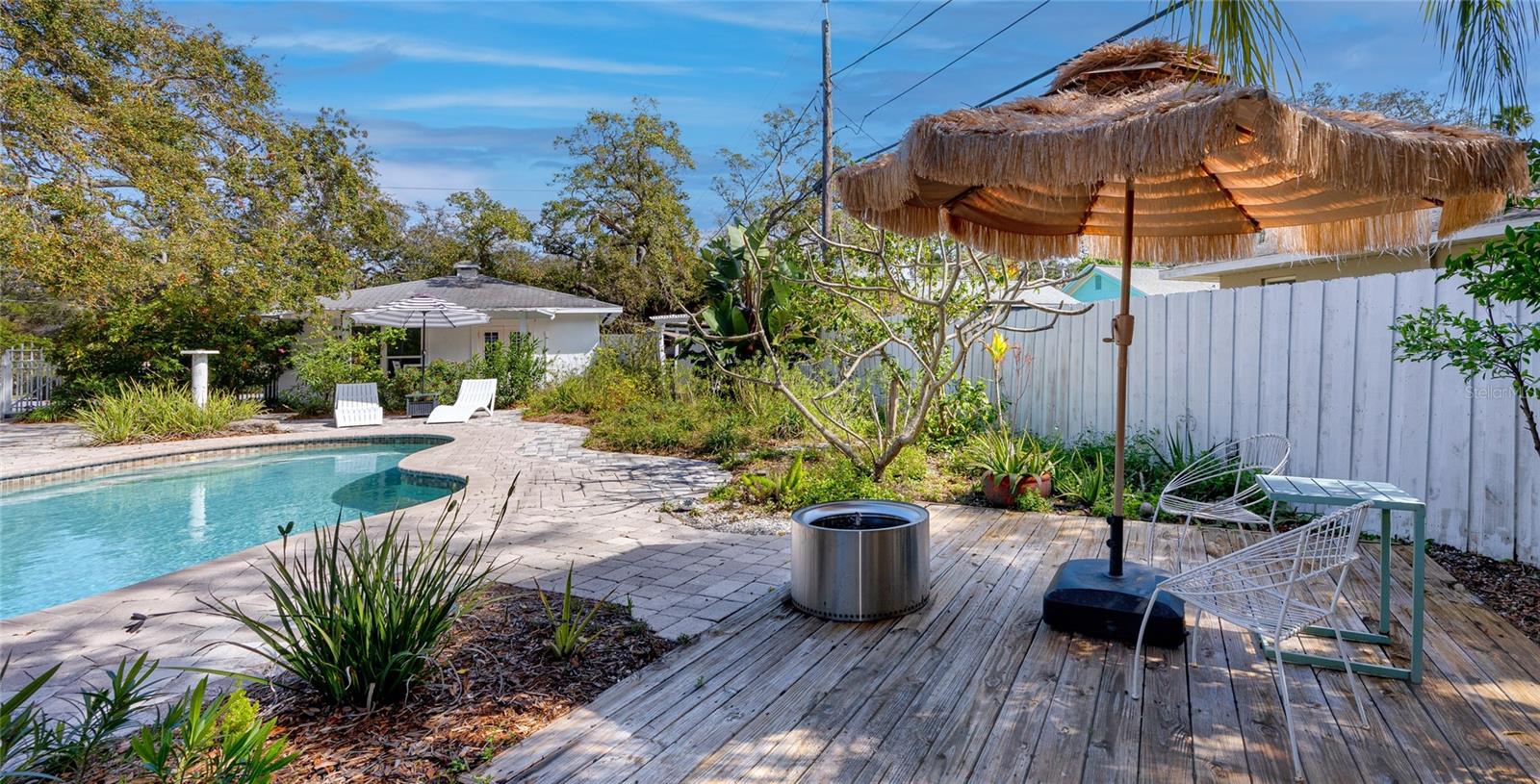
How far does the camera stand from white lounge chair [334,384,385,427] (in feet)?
44.7

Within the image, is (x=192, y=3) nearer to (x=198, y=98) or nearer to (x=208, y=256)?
(x=198, y=98)

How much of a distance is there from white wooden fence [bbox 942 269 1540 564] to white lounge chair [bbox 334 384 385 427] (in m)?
12.3

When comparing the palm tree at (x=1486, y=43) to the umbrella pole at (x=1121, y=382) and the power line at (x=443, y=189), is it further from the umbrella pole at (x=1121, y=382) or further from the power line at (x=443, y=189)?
the power line at (x=443, y=189)

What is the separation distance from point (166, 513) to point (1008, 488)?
329 inches

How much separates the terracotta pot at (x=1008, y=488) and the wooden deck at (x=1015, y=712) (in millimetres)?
2602

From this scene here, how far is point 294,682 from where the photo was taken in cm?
292

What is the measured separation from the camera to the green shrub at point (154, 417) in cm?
1116

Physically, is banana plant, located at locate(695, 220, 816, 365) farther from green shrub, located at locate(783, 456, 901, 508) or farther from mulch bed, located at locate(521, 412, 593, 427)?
mulch bed, located at locate(521, 412, 593, 427)

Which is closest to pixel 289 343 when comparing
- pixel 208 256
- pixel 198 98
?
pixel 208 256

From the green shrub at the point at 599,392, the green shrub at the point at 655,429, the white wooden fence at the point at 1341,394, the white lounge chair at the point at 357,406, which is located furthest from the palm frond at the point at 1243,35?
the white lounge chair at the point at 357,406

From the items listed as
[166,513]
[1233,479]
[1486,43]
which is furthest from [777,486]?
[166,513]

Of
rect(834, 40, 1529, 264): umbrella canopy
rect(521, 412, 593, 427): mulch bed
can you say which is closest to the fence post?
rect(521, 412, 593, 427): mulch bed

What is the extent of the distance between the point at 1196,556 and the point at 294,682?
487 cm

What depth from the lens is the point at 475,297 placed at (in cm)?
1891
